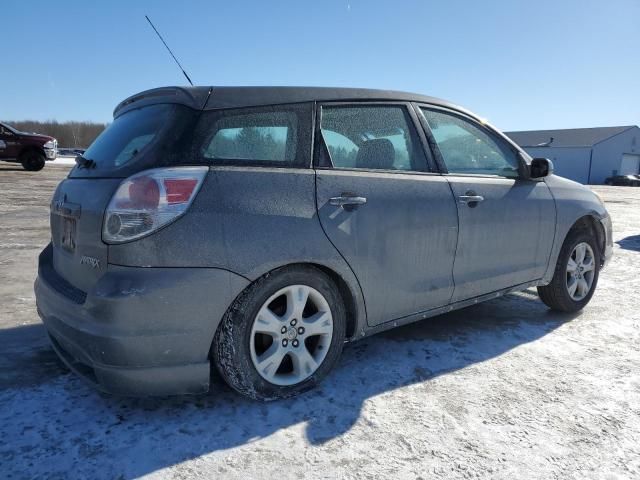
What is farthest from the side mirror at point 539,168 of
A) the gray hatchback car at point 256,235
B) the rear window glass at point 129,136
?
the rear window glass at point 129,136

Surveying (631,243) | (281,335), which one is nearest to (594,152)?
(631,243)

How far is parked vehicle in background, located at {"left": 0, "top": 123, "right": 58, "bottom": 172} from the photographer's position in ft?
65.6

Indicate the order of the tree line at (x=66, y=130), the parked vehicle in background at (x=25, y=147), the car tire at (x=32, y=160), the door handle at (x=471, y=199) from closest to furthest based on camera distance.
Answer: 1. the door handle at (x=471, y=199)
2. the parked vehicle in background at (x=25, y=147)
3. the car tire at (x=32, y=160)
4. the tree line at (x=66, y=130)

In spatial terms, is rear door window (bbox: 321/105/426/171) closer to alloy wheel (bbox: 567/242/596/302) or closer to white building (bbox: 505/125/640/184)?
alloy wheel (bbox: 567/242/596/302)

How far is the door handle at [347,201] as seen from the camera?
2547 millimetres

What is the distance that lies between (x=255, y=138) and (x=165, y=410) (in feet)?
4.65

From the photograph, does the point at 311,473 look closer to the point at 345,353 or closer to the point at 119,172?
the point at 345,353

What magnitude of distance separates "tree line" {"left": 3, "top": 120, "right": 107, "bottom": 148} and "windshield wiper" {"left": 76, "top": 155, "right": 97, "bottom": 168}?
3122 inches

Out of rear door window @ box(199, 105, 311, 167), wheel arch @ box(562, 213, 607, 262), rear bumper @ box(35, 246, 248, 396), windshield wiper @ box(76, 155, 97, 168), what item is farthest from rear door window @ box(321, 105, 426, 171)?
wheel arch @ box(562, 213, 607, 262)

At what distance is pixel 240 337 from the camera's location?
2.33 meters

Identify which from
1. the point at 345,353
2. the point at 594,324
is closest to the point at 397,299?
the point at 345,353

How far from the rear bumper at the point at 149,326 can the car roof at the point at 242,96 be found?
0.84m

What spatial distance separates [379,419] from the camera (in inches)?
93.7

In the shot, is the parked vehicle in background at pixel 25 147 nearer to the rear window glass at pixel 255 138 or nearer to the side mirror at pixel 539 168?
the rear window glass at pixel 255 138
